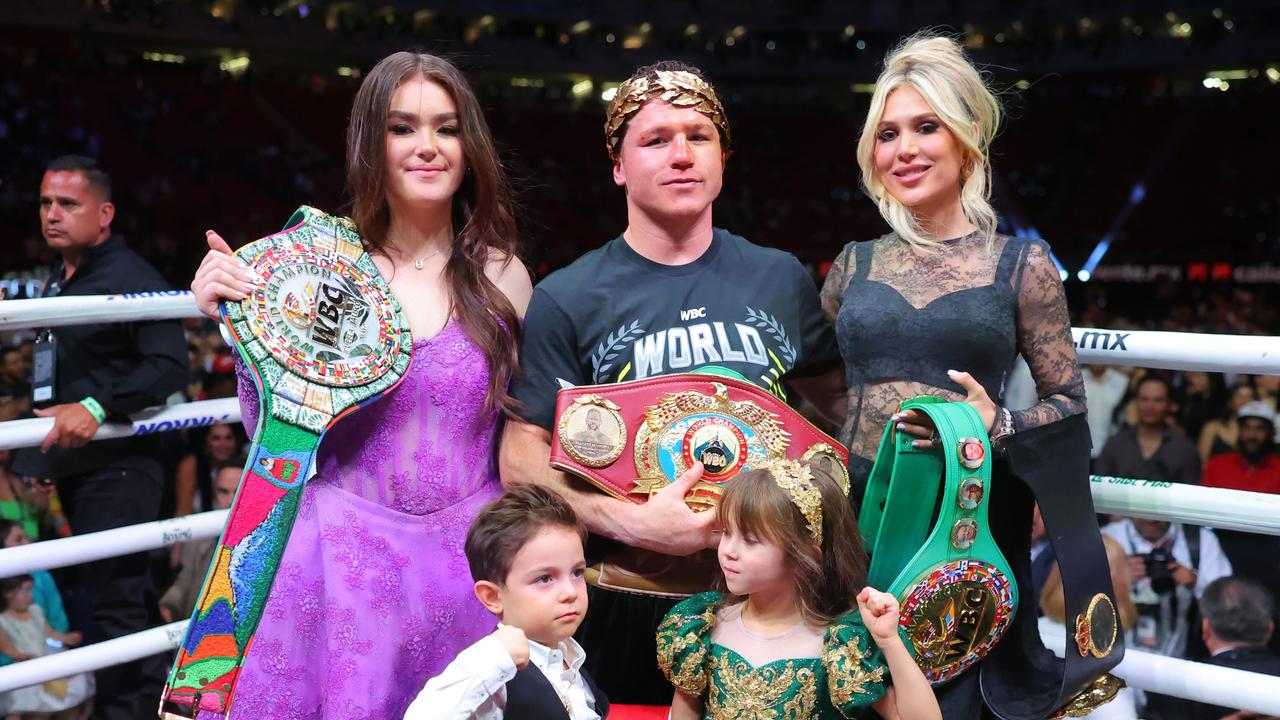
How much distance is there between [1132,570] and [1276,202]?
1438 cm

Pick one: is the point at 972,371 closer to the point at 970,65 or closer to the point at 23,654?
the point at 970,65

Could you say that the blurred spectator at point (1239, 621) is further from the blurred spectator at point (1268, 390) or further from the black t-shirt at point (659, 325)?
the blurred spectator at point (1268, 390)

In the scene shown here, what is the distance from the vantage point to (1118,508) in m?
2.29

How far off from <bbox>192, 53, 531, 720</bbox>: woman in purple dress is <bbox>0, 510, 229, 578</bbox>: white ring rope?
2.54 feet

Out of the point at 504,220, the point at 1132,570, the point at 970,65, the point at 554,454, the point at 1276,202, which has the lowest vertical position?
the point at 1132,570

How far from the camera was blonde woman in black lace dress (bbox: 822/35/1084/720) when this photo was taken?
6.57 feet

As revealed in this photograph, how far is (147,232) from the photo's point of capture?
13375mm

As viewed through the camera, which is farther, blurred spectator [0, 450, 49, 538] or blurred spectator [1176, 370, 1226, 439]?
blurred spectator [1176, 370, 1226, 439]

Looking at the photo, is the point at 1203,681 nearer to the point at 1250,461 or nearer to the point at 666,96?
the point at 666,96

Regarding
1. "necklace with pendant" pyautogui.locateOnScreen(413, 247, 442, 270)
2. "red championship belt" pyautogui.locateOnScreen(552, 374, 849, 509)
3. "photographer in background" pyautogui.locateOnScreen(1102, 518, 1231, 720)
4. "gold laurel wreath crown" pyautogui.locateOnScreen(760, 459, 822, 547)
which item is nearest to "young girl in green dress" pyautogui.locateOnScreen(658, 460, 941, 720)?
"gold laurel wreath crown" pyautogui.locateOnScreen(760, 459, 822, 547)

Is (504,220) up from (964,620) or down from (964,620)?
up

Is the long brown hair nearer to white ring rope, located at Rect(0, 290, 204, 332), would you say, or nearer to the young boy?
the young boy

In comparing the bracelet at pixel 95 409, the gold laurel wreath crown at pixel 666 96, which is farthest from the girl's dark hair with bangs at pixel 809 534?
the bracelet at pixel 95 409

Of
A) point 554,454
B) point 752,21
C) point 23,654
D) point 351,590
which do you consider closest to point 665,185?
point 554,454
